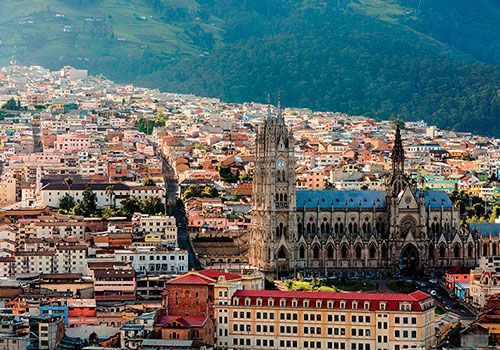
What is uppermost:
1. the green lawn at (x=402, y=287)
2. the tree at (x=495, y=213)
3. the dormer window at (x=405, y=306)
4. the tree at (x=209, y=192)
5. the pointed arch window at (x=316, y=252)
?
the tree at (x=209, y=192)

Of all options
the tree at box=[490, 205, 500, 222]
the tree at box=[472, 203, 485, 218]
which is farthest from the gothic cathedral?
the tree at box=[472, 203, 485, 218]

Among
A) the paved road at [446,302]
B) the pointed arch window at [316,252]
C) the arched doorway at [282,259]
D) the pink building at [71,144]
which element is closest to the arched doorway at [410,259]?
the paved road at [446,302]

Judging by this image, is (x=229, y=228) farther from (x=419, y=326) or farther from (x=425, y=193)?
(x=419, y=326)

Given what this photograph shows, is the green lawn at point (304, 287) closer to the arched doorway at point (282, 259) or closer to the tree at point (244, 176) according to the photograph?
the arched doorway at point (282, 259)

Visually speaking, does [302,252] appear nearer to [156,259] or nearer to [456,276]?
[156,259]

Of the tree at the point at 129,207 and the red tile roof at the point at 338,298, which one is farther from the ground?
the tree at the point at 129,207

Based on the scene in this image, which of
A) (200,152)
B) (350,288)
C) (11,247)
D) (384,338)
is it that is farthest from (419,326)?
(200,152)

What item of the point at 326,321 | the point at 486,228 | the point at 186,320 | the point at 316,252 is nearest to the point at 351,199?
the point at 316,252
